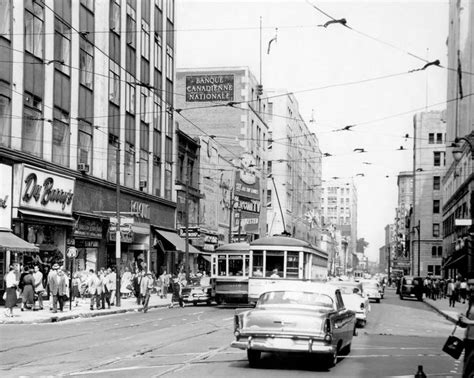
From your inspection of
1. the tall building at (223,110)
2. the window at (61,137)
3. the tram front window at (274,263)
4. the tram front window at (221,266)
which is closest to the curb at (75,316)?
the tram front window at (221,266)

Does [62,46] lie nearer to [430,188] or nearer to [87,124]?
[87,124]

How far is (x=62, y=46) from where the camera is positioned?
123 feet

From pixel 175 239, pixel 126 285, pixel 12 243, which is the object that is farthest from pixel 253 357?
pixel 175 239

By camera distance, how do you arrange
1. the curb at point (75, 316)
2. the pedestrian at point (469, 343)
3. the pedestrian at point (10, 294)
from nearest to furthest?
the pedestrian at point (469, 343) < the curb at point (75, 316) < the pedestrian at point (10, 294)

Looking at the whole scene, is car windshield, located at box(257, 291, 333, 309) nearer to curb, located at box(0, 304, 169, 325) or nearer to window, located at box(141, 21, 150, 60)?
curb, located at box(0, 304, 169, 325)

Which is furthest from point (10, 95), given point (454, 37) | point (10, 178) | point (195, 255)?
point (454, 37)

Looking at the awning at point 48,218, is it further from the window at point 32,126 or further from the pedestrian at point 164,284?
the pedestrian at point 164,284

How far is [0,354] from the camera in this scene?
51.8 ft

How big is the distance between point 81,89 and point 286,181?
62.7 meters

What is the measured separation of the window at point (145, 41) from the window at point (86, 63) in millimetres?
8773

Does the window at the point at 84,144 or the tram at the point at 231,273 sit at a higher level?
the window at the point at 84,144

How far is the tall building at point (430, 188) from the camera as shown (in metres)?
117

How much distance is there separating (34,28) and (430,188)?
9303cm

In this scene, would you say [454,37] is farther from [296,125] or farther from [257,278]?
[257,278]
